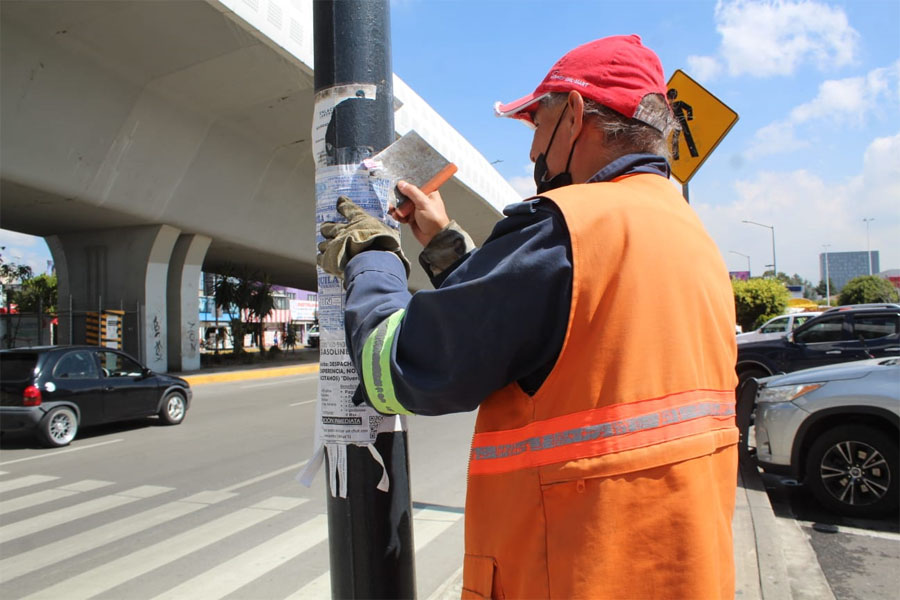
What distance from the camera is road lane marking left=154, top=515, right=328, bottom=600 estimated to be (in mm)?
4199

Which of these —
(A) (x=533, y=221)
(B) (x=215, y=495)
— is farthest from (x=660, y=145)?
(B) (x=215, y=495)

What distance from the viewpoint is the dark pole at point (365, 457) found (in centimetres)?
176

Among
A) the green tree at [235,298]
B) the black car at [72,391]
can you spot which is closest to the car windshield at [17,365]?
the black car at [72,391]

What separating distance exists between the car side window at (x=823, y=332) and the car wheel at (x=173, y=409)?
1173 centimetres

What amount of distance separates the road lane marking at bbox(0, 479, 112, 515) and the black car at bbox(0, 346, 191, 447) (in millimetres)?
2578

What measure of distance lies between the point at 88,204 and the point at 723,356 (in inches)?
774

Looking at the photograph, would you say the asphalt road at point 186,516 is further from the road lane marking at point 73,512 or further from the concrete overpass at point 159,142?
the concrete overpass at point 159,142

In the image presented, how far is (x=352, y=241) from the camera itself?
1.58 m

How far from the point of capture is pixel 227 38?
14719mm

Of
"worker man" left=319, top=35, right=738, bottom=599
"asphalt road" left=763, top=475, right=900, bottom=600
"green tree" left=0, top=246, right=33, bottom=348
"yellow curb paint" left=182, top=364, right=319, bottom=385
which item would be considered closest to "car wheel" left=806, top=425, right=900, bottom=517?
"asphalt road" left=763, top=475, right=900, bottom=600

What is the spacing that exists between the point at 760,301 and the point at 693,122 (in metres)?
35.0

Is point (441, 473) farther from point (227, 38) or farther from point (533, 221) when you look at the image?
point (227, 38)

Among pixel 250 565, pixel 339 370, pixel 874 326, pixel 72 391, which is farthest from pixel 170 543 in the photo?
pixel 874 326

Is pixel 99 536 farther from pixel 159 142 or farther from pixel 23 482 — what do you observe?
pixel 159 142
